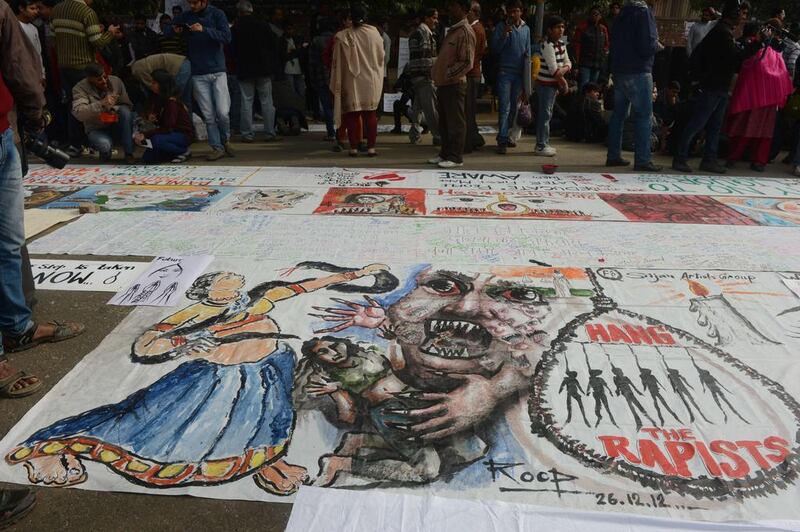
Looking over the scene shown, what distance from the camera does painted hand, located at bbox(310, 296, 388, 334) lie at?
2.38 meters

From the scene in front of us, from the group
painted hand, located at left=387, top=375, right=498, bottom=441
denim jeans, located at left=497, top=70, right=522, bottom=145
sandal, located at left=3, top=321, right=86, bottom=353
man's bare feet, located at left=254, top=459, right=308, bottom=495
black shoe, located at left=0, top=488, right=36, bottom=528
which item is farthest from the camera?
denim jeans, located at left=497, top=70, right=522, bottom=145

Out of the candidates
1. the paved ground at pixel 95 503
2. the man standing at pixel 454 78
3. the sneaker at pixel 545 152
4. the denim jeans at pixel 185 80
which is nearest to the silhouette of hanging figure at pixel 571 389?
the paved ground at pixel 95 503

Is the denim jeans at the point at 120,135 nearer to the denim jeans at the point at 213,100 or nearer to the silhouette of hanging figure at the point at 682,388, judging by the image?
the denim jeans at the point at 213,100

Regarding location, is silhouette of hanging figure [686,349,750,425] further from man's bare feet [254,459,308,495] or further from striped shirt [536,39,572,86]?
striped shirt [536,39,572,86]

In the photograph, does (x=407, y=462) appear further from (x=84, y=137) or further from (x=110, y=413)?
(x=84, y=137)

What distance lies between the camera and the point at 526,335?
2312mm

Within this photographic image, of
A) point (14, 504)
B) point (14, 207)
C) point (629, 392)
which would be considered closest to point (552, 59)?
point (629, 392)

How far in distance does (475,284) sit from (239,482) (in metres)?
1.49

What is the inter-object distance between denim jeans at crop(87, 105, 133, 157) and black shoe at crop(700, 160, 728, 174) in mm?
5434

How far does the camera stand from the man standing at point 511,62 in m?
5.76

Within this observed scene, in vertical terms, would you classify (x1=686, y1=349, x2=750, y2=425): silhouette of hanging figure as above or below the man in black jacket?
below

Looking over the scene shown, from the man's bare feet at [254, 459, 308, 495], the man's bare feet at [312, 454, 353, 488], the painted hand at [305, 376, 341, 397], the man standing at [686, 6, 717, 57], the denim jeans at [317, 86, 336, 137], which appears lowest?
the man's bare feet at [254, 459, 308, 495]

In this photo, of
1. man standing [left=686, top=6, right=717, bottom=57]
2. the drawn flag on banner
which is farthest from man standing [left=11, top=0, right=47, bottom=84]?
man standing [left=686, top=6, right=717, bottom=57]

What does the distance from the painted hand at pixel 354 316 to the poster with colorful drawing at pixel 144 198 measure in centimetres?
186
